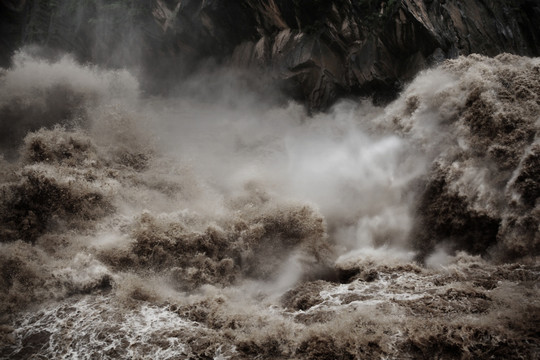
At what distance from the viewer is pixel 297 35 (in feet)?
42.2

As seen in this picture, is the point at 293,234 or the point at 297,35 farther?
the point at 297,35

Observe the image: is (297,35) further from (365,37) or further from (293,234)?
(293,234)

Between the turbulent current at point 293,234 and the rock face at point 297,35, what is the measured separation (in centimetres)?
128

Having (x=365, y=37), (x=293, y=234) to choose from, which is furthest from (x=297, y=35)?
(x=293, y=234)

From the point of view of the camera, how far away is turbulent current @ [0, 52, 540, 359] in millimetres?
4902

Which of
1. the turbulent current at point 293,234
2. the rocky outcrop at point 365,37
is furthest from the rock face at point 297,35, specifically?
the turbulent current at point 293,234

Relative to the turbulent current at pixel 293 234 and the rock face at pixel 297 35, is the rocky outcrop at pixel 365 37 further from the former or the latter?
the turbulent current at pixel 293 234

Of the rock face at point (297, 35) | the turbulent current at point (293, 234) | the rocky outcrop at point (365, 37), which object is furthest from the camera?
the rock face at point (297, 35)

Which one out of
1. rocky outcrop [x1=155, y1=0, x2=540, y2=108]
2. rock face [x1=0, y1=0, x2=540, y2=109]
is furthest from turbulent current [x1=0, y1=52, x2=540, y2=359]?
rock face [x1=0, y1=0, x2=540, y2=109]

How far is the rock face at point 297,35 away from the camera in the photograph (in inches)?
432

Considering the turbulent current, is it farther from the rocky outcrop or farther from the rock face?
the rock face

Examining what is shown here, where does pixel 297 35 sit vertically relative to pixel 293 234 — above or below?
above

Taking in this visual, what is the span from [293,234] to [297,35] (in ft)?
26.2

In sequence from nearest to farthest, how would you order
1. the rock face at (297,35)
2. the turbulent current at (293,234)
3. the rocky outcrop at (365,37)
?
the turbulent current at (293,234), the rocky outcrop at (365,37), the rock face at (297,35)
